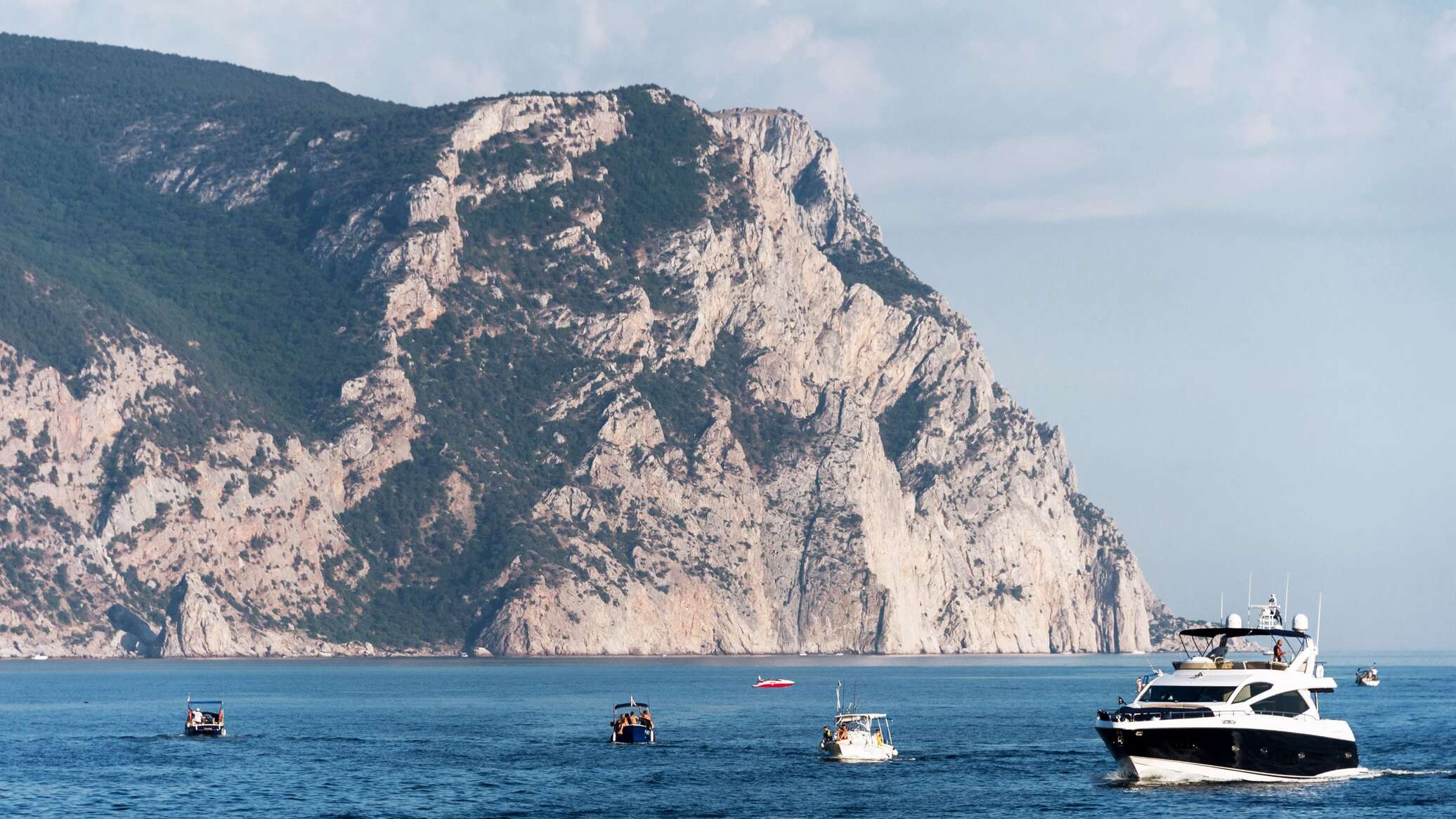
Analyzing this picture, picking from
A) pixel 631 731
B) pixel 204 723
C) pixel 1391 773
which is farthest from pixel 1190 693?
pixel 204 723

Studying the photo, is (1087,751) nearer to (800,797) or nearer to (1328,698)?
(800,797)

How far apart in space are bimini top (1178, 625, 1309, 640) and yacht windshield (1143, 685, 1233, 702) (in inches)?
126

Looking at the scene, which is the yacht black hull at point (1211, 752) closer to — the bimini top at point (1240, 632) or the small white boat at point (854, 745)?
the bimini top at point (1240, 632)

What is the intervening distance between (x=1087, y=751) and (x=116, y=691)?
351 feet

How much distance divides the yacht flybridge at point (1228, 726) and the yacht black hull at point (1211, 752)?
0.11 ft

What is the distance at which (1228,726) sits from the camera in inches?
3733

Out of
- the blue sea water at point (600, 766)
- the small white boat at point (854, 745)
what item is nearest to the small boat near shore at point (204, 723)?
the blue sea water at point (600, 766)

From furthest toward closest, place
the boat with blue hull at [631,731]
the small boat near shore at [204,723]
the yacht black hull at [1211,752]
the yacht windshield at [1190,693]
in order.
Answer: the small boat near shore at [204,723]
the boat with blue hull at [631,731]
the yacht windshield at [1190,693]
the yacht black hull at [1211,752]

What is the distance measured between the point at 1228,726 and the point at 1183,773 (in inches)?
125

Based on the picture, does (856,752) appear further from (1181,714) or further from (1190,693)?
(1190,693)

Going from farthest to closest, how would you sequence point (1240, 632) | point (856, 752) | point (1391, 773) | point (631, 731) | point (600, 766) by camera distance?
point (631, 731) < point (856, 752) < point (600, 766) < point (1391, 773) < point (1240, 632)

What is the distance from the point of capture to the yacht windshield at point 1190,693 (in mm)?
95312

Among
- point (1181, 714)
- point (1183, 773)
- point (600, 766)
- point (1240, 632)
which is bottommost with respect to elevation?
point (600, 766)

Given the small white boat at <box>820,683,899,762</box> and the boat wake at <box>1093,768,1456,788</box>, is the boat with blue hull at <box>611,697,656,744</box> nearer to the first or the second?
the small white boat at <box>820,683,899,762</box>
